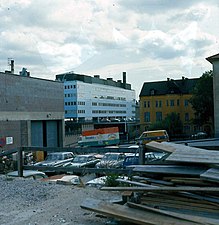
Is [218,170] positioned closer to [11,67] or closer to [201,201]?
[201,201]

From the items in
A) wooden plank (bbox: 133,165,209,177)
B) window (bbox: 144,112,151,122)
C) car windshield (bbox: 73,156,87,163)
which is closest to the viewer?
wooden plank (bbox: 133,165,209,177)

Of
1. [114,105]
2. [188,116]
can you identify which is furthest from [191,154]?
Result: [114,105]

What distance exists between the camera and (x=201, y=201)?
518cm

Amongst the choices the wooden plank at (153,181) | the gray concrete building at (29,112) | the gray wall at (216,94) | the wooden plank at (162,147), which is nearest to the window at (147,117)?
the gray concrete building at (29,112)

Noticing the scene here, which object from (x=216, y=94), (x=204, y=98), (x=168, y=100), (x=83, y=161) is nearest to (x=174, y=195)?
(x=83, y=161)

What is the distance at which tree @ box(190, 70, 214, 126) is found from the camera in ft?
209

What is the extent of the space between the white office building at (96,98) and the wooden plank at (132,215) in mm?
78505

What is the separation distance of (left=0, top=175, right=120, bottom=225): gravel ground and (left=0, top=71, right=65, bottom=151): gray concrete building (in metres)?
35.8

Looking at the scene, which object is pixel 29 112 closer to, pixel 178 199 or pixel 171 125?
pixel 171 125

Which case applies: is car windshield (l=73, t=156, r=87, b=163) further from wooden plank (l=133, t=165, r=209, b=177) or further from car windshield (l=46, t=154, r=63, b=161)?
wooden plank (l=133, t=165, r=209, b=177)

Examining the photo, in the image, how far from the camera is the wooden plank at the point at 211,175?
16.5 ft

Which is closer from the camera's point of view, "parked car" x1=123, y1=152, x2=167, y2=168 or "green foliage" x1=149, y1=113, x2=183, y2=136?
"parked car" x1=123, y1=152, x2=167, y2=168

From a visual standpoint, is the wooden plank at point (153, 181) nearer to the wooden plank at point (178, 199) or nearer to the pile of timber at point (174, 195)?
the pile of timber at point (174, 195)

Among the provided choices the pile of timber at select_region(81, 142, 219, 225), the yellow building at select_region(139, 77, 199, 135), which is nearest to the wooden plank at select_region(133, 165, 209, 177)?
the pile of timber at select_region(81, 142, 219, 225)
